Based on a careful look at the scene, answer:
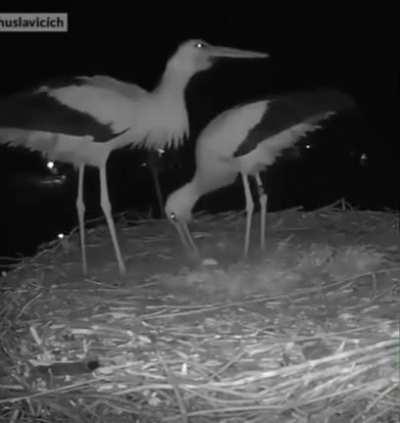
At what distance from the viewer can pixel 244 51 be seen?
1.08 meters

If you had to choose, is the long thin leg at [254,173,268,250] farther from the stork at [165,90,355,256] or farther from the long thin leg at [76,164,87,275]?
the long thin leg at [76,164,87,275]

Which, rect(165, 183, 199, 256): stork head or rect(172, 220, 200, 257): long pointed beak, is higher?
rect(165, 183, 199, 256): stork head

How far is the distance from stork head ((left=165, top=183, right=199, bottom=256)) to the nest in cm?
4

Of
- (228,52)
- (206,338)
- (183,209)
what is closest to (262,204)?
(183,209)

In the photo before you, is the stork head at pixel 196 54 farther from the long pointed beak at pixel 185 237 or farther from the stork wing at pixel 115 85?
the long pointed beak at pixel 185 237

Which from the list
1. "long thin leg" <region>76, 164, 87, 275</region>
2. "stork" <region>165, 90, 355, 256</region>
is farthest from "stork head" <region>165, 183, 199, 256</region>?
"long thin leg" <region>76, 164, 87, 275</region>

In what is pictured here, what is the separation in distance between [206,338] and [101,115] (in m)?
0.35

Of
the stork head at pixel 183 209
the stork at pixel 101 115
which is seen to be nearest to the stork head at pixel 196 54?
the stork at pixel 101 115

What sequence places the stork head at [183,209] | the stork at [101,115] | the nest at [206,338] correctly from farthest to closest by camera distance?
the stork head at [183,209]
the stork at [101,115]
the nest at [206,338]

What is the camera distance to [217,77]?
45.4 inches

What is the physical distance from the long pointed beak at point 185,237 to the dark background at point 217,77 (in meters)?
0.05

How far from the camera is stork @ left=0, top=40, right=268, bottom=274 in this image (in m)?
1.03

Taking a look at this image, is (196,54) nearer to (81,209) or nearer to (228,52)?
(228,52)

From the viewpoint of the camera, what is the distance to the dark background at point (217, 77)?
104 cm
